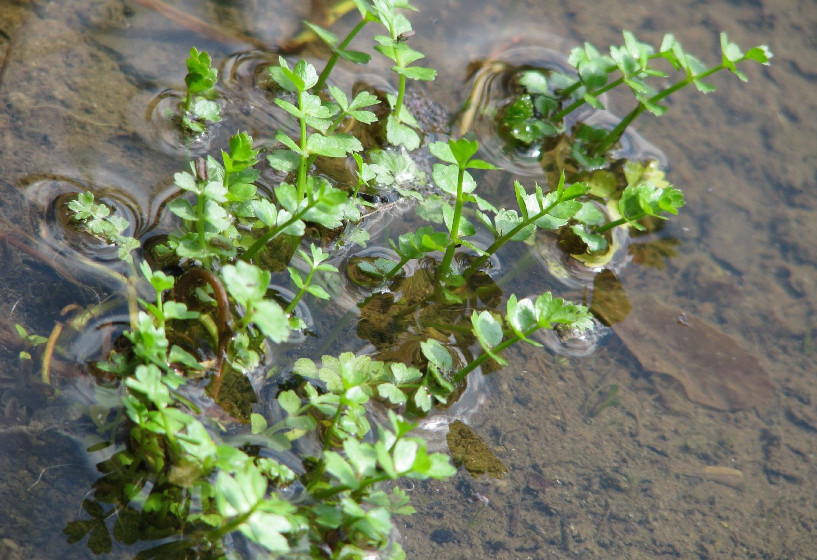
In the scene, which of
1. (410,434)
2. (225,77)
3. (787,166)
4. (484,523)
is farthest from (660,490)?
(225,77)

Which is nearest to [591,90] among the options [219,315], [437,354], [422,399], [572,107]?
[572,107]

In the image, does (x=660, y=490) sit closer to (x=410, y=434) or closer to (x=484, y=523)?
(x=484, y=523)

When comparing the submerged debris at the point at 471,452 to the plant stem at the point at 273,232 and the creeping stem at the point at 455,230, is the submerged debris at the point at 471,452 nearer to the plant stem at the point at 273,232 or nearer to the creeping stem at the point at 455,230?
the creeping stem at the point at 455,230

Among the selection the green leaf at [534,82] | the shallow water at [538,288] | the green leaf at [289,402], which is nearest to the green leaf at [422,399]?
the shallow water at [538,288]

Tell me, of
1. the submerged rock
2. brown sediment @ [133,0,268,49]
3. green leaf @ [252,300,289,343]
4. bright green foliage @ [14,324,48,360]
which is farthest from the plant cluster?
brown sediment @ [133,0,268,49]

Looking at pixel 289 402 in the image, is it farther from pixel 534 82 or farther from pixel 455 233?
pixel 534 82

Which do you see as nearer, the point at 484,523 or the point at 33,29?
the point at 484,523

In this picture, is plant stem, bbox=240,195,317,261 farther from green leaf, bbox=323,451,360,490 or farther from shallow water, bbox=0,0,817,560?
green leaf, bbox=323,451,360,490
